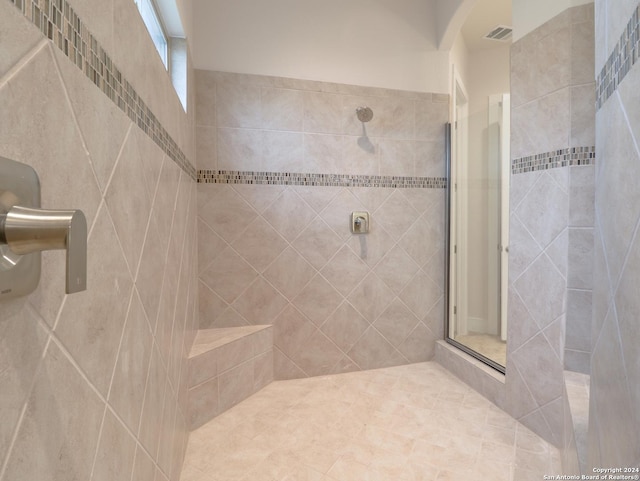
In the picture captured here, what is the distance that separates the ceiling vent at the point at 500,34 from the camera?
308cm

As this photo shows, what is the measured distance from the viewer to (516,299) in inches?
72.7

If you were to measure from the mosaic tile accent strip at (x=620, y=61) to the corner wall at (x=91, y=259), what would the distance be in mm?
933

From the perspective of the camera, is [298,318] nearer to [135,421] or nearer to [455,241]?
[455,241]

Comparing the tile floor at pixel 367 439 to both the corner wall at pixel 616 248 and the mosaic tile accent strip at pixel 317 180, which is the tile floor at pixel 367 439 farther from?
the mosaic tile accent strip at pixel 317 180

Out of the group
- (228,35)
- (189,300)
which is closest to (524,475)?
(189,300)

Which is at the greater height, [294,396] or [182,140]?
[182,140]

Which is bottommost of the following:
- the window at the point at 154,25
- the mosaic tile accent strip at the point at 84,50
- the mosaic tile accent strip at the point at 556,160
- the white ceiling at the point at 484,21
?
the mosaic tile accent strip at the point at 84,50

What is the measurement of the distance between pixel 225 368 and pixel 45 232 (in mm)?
1832

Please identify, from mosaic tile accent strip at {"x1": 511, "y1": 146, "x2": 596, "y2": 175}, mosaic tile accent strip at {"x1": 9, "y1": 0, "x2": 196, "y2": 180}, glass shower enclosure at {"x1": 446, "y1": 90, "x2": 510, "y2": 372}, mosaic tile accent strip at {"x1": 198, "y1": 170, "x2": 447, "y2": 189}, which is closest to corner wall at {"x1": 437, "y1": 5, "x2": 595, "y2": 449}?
mosaic tile accent strip at {"x1": 511, "y1": 146, "x2": 596, "y2": 175}

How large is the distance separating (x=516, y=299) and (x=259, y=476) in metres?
1.51

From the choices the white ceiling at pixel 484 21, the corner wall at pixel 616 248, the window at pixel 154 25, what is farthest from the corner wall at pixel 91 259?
the white ceiling at pixel 484 21

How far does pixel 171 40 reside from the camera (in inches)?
74.1

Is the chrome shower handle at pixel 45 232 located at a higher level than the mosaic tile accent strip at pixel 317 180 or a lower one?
lower

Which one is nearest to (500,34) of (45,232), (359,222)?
(359,222)
